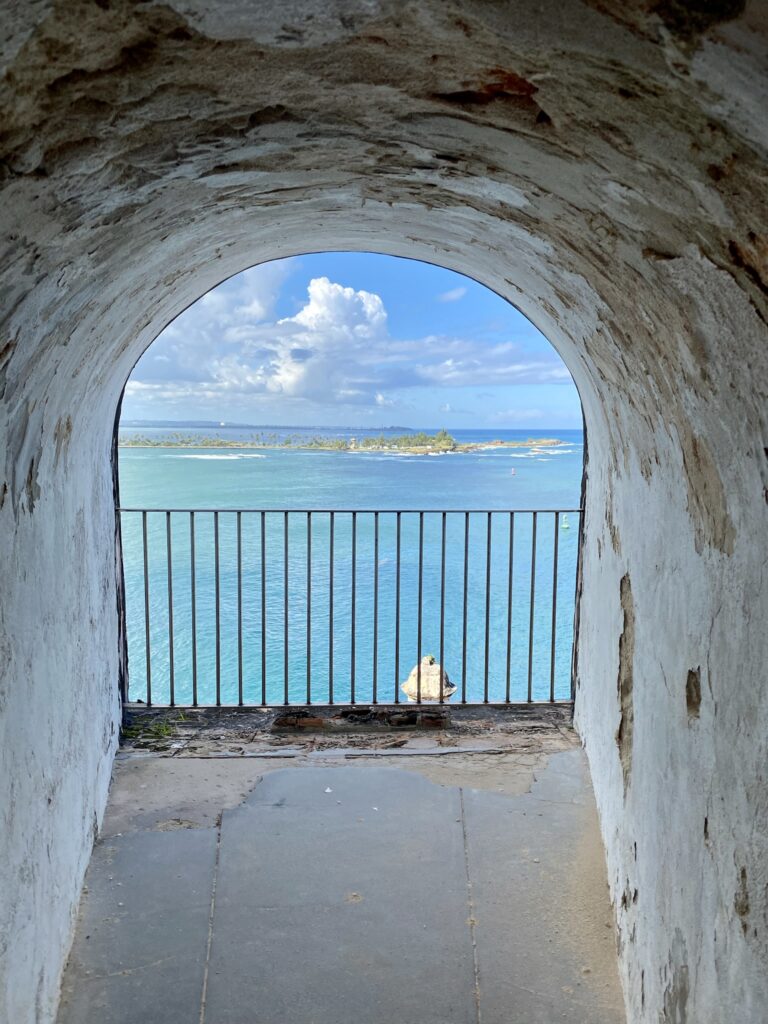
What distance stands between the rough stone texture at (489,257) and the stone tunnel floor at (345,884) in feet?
0.68

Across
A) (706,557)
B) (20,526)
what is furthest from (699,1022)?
(20,526)

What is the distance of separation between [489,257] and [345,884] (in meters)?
2.50

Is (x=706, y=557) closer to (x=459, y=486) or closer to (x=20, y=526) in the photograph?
(x=20, y=526)

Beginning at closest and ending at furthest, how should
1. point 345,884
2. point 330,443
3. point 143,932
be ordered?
point 143,932
point 345,884
point 330,443

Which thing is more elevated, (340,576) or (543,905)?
(543,905)

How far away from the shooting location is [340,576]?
838 inches

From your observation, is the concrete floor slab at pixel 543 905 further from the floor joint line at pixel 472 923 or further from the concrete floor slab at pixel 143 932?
the concrete floor slab at pixel 143 932

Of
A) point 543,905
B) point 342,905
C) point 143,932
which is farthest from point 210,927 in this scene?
point 543,905

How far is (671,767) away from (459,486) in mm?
31508

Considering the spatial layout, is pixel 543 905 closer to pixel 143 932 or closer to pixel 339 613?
pixel 143 932

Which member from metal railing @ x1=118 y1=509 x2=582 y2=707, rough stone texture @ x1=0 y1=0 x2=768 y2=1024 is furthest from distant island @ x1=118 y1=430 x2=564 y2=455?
rough stone texture @ x1=0 y1=0 x2=768 y2=1024

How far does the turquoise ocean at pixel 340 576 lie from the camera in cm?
1199

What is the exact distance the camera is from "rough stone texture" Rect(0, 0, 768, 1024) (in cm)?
123

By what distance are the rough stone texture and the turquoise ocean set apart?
1893 mm
